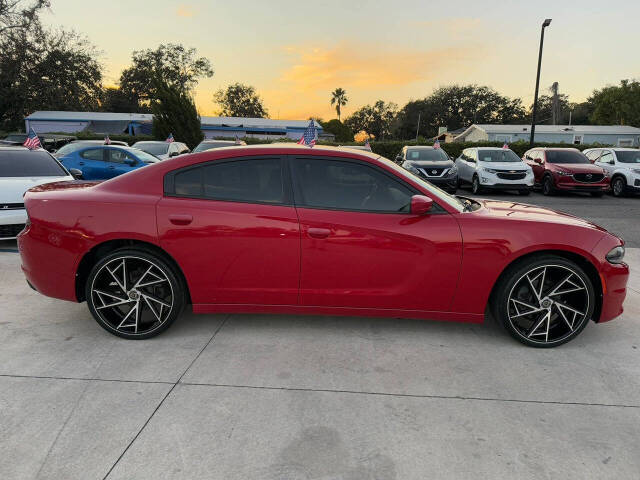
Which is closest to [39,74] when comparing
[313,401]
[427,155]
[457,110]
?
[427,155]

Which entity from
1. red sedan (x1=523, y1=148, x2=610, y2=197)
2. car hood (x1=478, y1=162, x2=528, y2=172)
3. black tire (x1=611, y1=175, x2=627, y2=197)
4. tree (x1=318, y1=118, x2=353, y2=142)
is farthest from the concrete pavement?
tree (x1=318, y1=118, x2=353, y2=142)

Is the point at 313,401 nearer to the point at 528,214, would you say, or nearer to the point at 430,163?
the point at 528,214

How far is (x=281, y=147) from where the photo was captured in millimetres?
3637

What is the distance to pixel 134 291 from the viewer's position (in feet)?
11.6

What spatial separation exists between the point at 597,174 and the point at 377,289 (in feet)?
46.9

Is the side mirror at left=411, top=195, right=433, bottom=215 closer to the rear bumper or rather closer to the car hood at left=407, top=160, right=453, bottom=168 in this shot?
the rear bumper

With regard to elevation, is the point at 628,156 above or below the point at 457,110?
below

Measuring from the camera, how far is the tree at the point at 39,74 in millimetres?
34438

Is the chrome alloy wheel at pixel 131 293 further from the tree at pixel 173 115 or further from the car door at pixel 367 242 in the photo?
the tree at pixel 173 115

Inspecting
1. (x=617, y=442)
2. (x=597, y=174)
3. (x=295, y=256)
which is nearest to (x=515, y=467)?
(x=617, y=442)

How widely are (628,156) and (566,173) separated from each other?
3.31 meters

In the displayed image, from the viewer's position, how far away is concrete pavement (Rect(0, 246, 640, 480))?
87.0 inches

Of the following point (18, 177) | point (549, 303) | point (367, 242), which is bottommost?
point (549, 303)

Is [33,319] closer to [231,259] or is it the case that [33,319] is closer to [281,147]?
[231,259]
